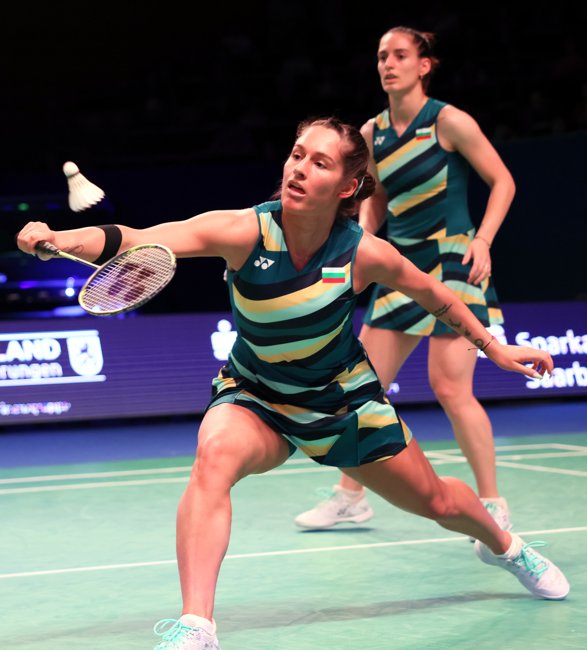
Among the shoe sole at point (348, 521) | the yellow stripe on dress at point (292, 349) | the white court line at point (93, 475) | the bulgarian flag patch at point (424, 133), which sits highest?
the bulgarian flag patch at point (424, 133)

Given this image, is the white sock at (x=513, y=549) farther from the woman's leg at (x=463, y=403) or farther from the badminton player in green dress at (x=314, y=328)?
the woman's leg at (x=463, y=403)

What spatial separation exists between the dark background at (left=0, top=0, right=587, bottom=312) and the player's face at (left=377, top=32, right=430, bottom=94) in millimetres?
5877

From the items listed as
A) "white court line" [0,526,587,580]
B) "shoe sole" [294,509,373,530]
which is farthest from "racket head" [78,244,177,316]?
"shoe sole" [294,509,373,530]

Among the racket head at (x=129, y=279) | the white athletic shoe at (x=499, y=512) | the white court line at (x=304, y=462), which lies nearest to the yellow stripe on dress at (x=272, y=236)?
the racket head at (x=129, y=279)

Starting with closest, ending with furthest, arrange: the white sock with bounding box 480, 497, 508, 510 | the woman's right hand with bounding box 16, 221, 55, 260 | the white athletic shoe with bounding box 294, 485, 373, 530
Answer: the woman's right hand with bounding box 16, 221, 55, 260 < the white sock with bounding box 480, 497, 508, 510 < the white athletic shoe with bounding box 294, 485, 373, 530

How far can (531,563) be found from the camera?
12.1ft

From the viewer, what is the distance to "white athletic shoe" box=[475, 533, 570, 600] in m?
3.67

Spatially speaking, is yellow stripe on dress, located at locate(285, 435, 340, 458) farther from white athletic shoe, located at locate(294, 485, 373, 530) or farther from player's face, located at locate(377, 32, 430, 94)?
player's face, located at locate(377, 32, 430, 94)

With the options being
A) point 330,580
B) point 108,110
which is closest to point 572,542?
point 330,580

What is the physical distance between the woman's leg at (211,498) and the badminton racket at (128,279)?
0.42 metres

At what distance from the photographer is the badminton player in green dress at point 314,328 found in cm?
319

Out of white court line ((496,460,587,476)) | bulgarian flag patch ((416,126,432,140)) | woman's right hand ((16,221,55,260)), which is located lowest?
white court line ((496,460,587,476))

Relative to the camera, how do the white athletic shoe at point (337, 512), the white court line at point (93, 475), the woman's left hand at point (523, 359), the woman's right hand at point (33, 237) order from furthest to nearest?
the white court line at point (93, 475) → the white athletic shoe at point (337, 512) → the woman's left hand at point (523, 359) → the woman's right hand at point (33, 237)

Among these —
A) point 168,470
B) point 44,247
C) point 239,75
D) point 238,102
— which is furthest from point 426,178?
point 239,75
